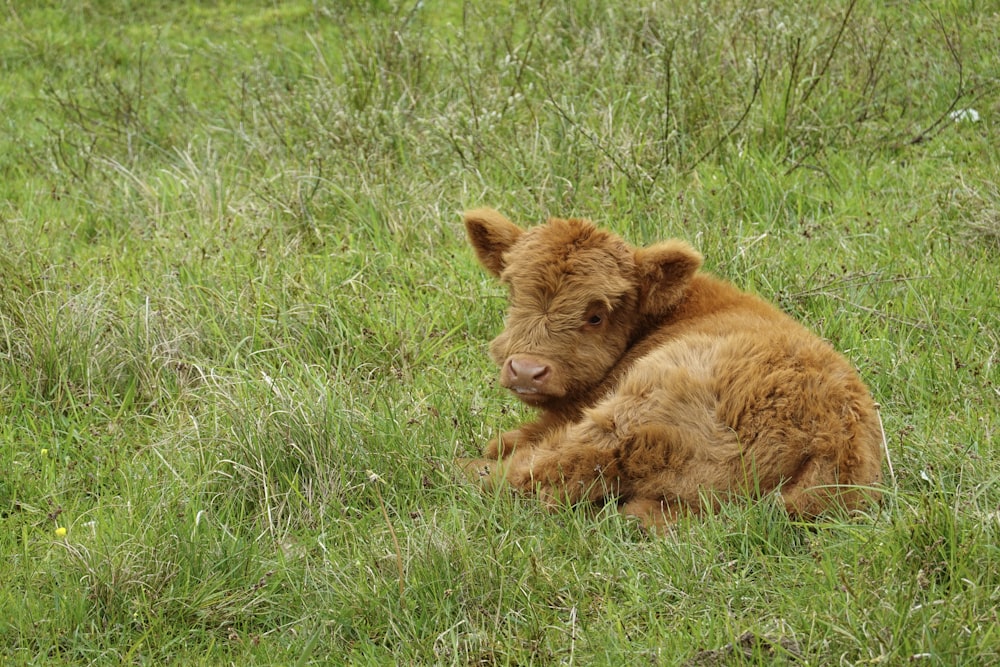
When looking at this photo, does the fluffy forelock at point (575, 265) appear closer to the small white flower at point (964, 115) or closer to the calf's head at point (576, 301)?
the calf's head at point (576, 301)

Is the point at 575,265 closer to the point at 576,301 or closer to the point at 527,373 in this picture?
the point at 576,301

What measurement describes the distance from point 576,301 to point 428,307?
1736 mm

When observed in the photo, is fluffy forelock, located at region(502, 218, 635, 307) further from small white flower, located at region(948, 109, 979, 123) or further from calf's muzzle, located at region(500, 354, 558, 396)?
small white flower, located at region(948, 109, 979, 123)

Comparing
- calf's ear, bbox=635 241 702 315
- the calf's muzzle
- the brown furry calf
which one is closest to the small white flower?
the brown furry calf

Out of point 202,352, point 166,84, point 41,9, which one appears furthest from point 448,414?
point 41,9

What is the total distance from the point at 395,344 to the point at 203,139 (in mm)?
3375

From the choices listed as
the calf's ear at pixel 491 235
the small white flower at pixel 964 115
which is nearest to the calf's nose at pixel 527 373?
the calf's ear at pixel 491 235

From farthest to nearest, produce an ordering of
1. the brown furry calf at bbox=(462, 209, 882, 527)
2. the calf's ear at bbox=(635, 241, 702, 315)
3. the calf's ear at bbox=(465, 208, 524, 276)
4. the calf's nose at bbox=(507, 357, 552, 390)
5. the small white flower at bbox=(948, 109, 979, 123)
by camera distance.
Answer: the small white flower at bbox=(948, 109, 979, 123), the calf's ear at bbox=(465, 208, 524, 276), the calf's ear at bbox=(635, 241, 702, 315), the calf's nose at bbox=(507, 357, 552, 390), the brown furry calf at bbox=(462, 209, 882, 527)

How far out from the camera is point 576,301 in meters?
4.49

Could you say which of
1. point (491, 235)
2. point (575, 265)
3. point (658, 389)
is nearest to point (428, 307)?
point (491, 235)

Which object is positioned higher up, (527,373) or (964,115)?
(964,115)

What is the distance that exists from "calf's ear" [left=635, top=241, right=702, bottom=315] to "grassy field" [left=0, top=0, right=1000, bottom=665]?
90cm

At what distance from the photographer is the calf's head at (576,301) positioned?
4.48 m

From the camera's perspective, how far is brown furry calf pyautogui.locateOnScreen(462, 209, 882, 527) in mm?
3879
